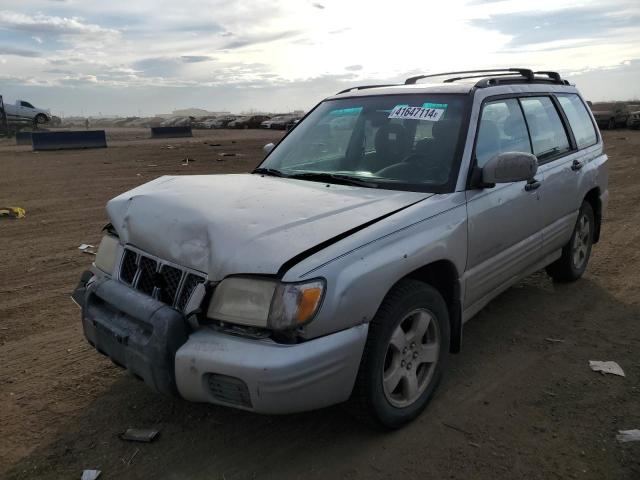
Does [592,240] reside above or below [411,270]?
below

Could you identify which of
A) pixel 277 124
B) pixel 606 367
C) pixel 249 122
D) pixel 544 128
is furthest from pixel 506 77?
pixel 249 122

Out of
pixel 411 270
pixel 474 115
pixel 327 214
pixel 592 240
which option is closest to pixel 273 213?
pixel 327 214

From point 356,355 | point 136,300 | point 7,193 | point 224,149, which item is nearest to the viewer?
point 356,355

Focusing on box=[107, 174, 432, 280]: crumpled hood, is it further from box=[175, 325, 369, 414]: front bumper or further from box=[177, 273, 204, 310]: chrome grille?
box=[175, 325, 369, 414]: front bumper

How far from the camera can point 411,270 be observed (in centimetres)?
287

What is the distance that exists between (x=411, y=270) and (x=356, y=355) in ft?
1.88

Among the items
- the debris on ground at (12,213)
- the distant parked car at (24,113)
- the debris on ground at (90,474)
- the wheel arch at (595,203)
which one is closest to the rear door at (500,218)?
the wheel arch at (595,203)

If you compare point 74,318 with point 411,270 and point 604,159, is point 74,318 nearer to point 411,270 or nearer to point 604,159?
point 411,270

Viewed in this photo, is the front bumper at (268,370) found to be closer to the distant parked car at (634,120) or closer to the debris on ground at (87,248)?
the debris on ground at (87,248)

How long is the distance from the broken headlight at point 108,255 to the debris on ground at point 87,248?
136 inches

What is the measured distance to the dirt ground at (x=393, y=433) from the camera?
275 cm

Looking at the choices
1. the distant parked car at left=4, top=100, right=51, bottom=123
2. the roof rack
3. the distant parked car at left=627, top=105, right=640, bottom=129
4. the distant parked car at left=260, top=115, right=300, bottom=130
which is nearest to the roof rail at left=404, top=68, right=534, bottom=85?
the roof rack

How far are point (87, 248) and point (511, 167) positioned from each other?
5.29 meters

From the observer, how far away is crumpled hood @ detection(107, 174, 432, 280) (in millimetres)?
2564
